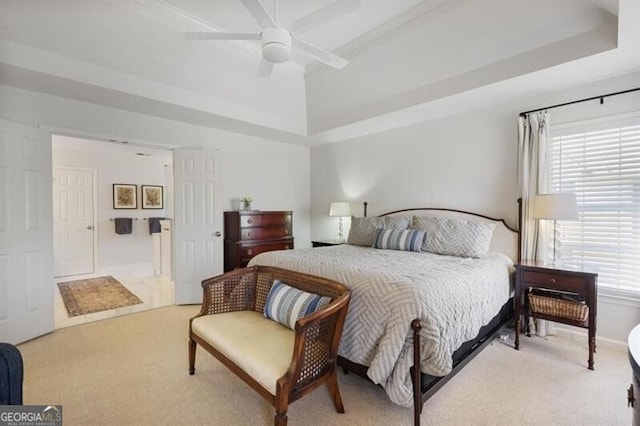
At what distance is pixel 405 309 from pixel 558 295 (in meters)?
1.98

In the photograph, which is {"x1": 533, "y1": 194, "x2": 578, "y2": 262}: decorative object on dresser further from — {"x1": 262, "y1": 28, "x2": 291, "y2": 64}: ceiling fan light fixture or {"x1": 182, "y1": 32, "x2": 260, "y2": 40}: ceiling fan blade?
{"x1": 182, "y1": 32, "x2": 260, "y2": 40}: ceiling fan blade

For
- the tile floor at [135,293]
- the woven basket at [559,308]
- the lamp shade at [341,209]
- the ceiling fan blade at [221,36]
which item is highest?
the ceiling fan blade at [221,36]

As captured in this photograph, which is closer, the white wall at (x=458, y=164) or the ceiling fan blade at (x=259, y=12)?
the ceiling fan blade at (x=259, y=12)

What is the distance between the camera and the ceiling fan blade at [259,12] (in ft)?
Answer: 6.63

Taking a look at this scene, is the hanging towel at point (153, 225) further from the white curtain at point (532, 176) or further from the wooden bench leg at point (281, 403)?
the white curtain at point (532, 176)

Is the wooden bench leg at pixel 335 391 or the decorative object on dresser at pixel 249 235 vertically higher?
the decorative object on dresser at pixel 249 235

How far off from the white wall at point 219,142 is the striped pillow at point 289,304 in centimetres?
275

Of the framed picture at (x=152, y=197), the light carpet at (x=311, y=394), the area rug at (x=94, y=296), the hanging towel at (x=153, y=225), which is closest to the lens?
the light carpet at (x=311, y=394)

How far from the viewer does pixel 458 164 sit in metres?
3.80

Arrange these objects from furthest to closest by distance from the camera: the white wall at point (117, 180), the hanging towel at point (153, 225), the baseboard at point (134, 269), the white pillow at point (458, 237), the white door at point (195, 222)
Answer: the hanging towel at point (153, 225), the baseboard at point (134, 269), the white wall at point (117, 180), the white door at point (195, 222), the white pillow at point (458, 237)

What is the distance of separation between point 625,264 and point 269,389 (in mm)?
3388

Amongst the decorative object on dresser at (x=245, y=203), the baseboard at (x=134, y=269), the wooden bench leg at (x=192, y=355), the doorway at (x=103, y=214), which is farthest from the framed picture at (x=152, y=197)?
the wooden bench leg at (x=192, y=355)

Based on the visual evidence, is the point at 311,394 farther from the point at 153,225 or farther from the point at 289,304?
the point at 153,225

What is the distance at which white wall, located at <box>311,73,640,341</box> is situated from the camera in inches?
111
